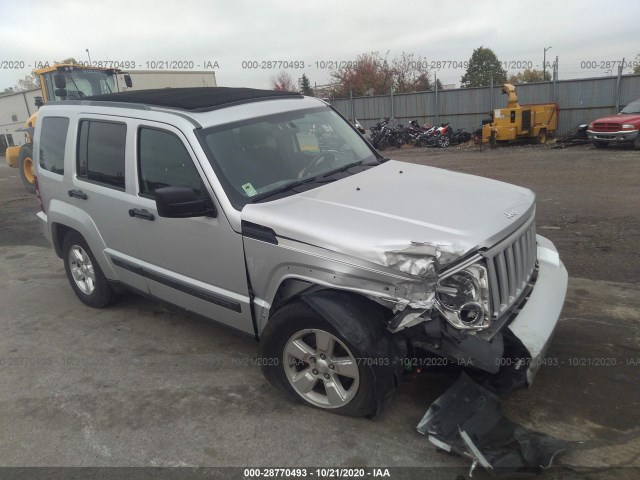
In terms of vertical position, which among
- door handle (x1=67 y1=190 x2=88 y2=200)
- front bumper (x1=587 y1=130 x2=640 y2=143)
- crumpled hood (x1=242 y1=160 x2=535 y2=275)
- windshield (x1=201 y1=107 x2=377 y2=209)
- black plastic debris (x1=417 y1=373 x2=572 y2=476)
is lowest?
black plastic debris (x1=417 y1=373 x2=572 y2=476)

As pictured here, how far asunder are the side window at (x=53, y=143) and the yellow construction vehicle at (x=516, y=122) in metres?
16.6

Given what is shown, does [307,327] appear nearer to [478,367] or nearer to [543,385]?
[478,367]

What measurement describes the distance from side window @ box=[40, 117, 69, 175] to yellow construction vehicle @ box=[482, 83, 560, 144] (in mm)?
16564

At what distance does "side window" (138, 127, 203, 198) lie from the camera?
3.49m

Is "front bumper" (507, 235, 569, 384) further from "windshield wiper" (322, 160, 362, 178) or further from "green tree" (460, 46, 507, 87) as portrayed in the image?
"green tree" (460, 46, 507, 87)

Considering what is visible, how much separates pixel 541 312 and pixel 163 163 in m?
2.77

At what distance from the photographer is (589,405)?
3074 mm

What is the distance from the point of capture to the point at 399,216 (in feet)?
9.65

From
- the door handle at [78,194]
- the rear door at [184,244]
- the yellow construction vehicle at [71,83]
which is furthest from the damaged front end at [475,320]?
the yellow construction vehicle at [71,83]

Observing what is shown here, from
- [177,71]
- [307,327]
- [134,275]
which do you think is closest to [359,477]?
[307,327]

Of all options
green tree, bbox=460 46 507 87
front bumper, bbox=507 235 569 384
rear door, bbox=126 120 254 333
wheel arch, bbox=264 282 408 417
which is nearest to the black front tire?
rear door, bbox=126 120 254 333

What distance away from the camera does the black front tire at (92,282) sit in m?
4.71

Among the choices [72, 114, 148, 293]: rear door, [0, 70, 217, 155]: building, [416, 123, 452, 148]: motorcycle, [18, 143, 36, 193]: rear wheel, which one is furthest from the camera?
[416, 123, 452, 148]: motorcycle

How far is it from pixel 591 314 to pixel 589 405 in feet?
4.52
